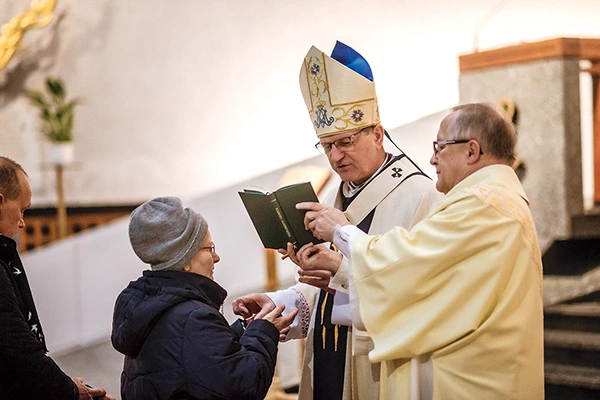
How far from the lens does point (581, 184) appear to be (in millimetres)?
5367

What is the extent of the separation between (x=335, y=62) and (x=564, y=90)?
267 cm

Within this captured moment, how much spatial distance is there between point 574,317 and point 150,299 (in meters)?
3.48

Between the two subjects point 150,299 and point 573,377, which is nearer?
point 150,299

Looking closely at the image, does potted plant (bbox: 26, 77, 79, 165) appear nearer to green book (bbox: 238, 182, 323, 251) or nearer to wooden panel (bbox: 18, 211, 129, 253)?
wooden panel (bbox: 18, 211, 129, 253)

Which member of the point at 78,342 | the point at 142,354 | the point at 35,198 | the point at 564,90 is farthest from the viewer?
the point at 35,198

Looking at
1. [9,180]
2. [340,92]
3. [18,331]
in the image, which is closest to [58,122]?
[340,92]

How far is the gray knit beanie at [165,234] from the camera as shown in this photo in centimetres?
240

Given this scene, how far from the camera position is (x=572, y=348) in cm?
498

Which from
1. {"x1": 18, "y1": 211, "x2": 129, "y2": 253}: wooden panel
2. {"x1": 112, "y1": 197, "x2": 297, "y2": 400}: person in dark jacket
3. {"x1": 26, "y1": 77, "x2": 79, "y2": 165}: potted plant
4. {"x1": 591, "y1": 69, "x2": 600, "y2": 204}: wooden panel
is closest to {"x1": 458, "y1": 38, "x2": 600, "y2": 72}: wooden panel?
{"x1": 591, "y1": 69, "x2": 600, "y2": 204}: wooden panel

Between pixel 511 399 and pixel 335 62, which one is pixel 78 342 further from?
pixel 511 399

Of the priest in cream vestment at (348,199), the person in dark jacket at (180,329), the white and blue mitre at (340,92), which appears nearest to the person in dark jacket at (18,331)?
the person in dark jacket at (180,329)

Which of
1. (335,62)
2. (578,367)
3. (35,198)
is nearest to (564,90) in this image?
(578,367)

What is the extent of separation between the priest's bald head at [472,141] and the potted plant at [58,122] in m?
6.42

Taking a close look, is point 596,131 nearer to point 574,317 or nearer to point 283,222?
point 574,317
